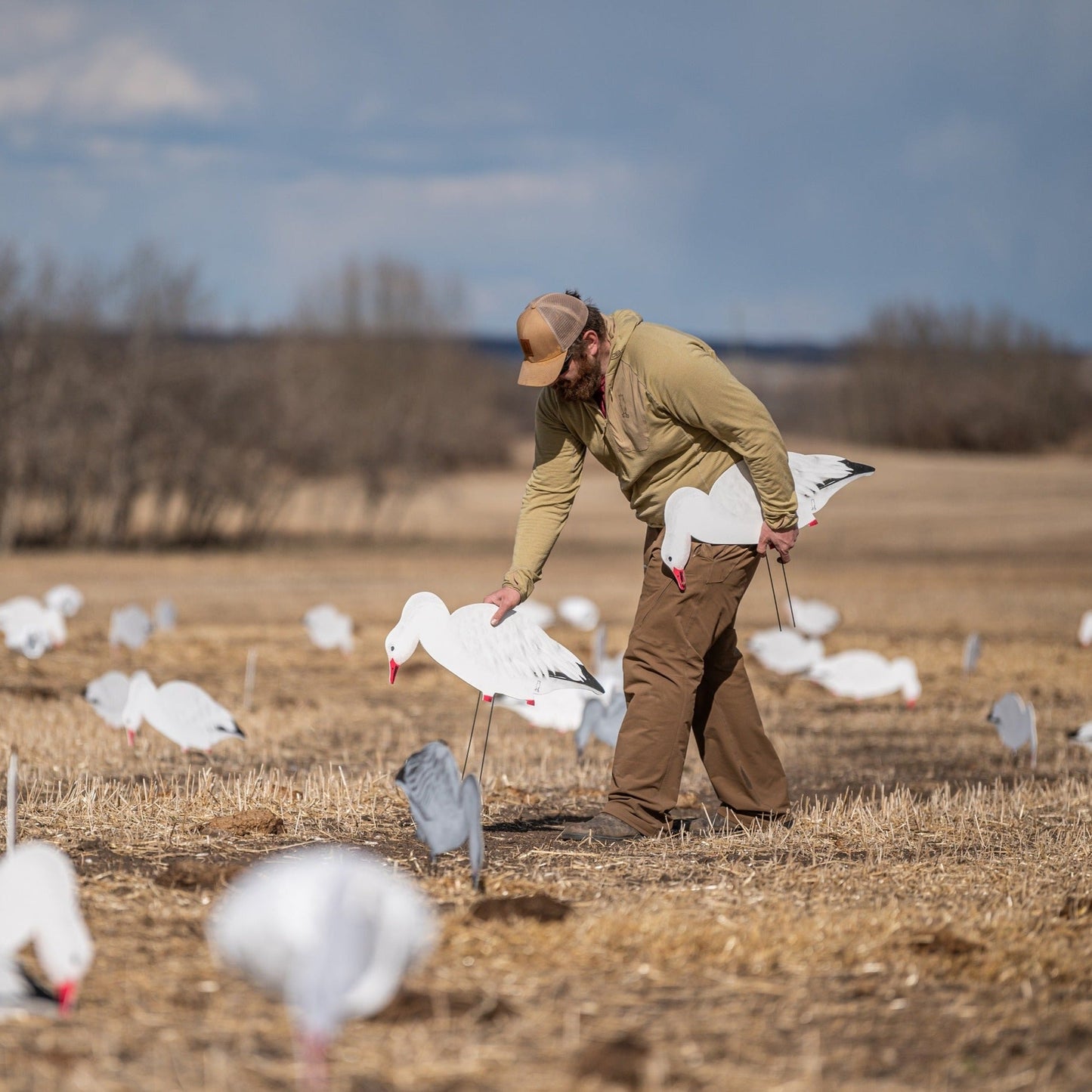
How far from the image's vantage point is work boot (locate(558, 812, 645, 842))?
5.07m

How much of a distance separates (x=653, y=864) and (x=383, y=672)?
770cm

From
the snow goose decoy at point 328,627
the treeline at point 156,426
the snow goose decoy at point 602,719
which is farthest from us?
the treeline at point 156,426

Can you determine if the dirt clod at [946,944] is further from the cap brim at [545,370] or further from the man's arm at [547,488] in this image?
the cap brim at [545,370]

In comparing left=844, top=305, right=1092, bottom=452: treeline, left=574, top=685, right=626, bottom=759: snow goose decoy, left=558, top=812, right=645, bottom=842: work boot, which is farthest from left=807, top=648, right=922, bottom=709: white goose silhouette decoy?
left=844, top=305, right=1092, bottom=452: treeline

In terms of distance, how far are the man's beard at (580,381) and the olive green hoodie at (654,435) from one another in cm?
6

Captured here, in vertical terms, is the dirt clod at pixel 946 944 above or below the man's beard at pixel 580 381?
below

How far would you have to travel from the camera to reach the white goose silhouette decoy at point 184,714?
263 inches

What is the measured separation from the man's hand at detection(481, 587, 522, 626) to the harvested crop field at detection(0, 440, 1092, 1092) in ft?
2.81

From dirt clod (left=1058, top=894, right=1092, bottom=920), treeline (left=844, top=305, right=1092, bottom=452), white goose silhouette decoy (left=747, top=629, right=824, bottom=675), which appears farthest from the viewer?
treeline (left=844, top=305, right=1092, bottom=452)

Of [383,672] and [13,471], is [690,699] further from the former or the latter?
[13,471]

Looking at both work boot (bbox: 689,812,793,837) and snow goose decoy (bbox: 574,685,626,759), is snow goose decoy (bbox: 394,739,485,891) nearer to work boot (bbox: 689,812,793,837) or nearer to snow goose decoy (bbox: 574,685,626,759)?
work boot (bbox: 689,812,793,837)

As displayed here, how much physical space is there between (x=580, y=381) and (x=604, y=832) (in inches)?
67.2

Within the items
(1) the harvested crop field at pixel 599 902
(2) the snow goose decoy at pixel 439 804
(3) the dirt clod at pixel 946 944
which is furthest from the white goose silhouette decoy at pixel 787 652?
(3) the dirt clod at pixel 946 944

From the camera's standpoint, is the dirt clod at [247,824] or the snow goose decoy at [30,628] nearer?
the dirt clod at [247,824]
